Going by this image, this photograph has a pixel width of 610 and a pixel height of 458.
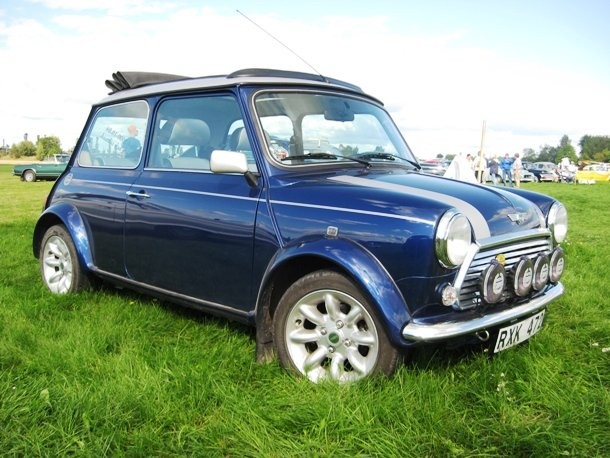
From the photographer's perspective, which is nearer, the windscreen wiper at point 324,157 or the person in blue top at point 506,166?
the windscreen wiper at point 324,157

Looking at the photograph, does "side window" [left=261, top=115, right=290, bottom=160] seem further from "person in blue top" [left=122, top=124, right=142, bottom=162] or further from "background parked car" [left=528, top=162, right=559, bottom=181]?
"background parked car" [left=528, top=162, right=559, bottom=181]

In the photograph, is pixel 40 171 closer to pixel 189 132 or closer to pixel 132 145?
pixel 132 145

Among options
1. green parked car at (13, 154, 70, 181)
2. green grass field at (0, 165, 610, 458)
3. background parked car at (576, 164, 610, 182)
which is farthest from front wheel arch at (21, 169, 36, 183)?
background parked car at (576, 164, 610, 182)

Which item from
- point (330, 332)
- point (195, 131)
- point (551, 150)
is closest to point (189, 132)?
point (195, 131)

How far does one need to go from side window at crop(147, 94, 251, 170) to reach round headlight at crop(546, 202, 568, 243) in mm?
2046

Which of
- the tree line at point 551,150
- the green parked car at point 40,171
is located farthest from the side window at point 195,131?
the tree line at point 551,150

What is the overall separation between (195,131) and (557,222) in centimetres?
257

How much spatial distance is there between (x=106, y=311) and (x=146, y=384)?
1561mm

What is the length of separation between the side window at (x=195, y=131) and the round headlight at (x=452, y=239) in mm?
1462

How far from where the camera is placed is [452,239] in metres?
2.92

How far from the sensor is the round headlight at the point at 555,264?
11.7 ft

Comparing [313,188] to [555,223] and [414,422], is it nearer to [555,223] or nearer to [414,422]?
[414,422]

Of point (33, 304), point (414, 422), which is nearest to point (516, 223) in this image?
point (414, 422)

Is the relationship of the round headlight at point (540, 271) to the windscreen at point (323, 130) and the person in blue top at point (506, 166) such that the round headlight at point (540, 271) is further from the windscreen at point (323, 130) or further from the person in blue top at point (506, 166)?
the person in blue top at point (506, 166)
